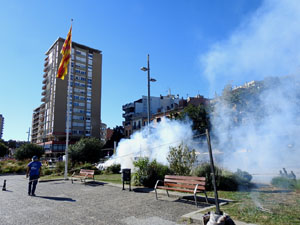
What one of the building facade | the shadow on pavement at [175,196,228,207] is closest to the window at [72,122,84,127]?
the building facade

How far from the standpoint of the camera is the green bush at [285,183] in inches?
297

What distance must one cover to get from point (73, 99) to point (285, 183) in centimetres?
6753

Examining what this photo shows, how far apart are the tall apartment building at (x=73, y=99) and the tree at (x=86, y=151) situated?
44.2 m

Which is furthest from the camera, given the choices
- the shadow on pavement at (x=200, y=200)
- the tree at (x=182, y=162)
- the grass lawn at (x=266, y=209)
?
the tree at (x=182, y=162)

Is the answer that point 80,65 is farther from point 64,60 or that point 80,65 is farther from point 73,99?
point 64,60

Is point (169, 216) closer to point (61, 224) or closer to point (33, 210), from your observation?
point (61, 224)

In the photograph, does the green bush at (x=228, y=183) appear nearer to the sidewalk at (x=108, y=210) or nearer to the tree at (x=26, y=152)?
the sidewalk at (x=108, y=210)

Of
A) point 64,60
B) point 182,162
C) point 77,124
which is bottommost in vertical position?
point 182,162

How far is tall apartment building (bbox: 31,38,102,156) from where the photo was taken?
6412 centimetres

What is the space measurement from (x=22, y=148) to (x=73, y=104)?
39318 mm

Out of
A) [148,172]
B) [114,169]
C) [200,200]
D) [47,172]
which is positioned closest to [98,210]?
[200,200]

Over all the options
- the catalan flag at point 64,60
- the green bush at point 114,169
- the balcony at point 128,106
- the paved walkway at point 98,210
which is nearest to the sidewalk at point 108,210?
the paved walkway at point 98,210

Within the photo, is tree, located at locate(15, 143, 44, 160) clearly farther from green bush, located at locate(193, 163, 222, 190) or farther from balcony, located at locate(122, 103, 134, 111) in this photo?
balcony, located at locate(122, 103, 134, 111)

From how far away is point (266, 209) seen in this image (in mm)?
4828
